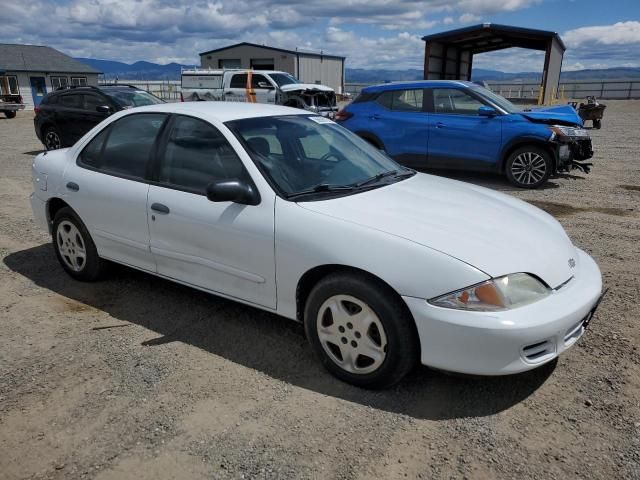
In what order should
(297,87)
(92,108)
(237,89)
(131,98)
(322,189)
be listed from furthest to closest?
(237,89), (297,87), (131,98), (92,108), (322,189)

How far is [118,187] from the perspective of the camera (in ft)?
13.3

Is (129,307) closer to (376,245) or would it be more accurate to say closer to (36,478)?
(36,478)

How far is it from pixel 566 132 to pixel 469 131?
151cm

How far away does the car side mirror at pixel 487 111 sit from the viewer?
8742mm

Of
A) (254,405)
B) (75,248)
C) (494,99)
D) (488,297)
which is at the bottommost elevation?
(254,405)

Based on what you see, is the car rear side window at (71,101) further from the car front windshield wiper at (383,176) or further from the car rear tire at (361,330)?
the car rear tire at (361,330)

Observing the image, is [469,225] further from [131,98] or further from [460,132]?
[131,98]

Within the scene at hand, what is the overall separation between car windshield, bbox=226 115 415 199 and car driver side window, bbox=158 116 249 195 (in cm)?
14

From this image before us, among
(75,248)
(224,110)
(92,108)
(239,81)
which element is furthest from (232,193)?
(239,81)

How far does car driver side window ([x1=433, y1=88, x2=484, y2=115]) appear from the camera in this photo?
899 centimetres

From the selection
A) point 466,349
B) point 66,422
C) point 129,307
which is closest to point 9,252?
point 129,307

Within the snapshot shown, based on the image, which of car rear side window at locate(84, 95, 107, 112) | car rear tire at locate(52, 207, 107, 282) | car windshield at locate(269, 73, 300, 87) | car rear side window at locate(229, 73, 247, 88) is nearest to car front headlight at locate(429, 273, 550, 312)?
car rear tire at locate(52, 207, 107, 282)

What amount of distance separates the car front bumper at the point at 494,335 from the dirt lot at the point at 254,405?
33cm

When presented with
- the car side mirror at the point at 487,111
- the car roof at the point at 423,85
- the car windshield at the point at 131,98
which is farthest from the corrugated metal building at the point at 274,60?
the car side mirror at the point at 487,111
